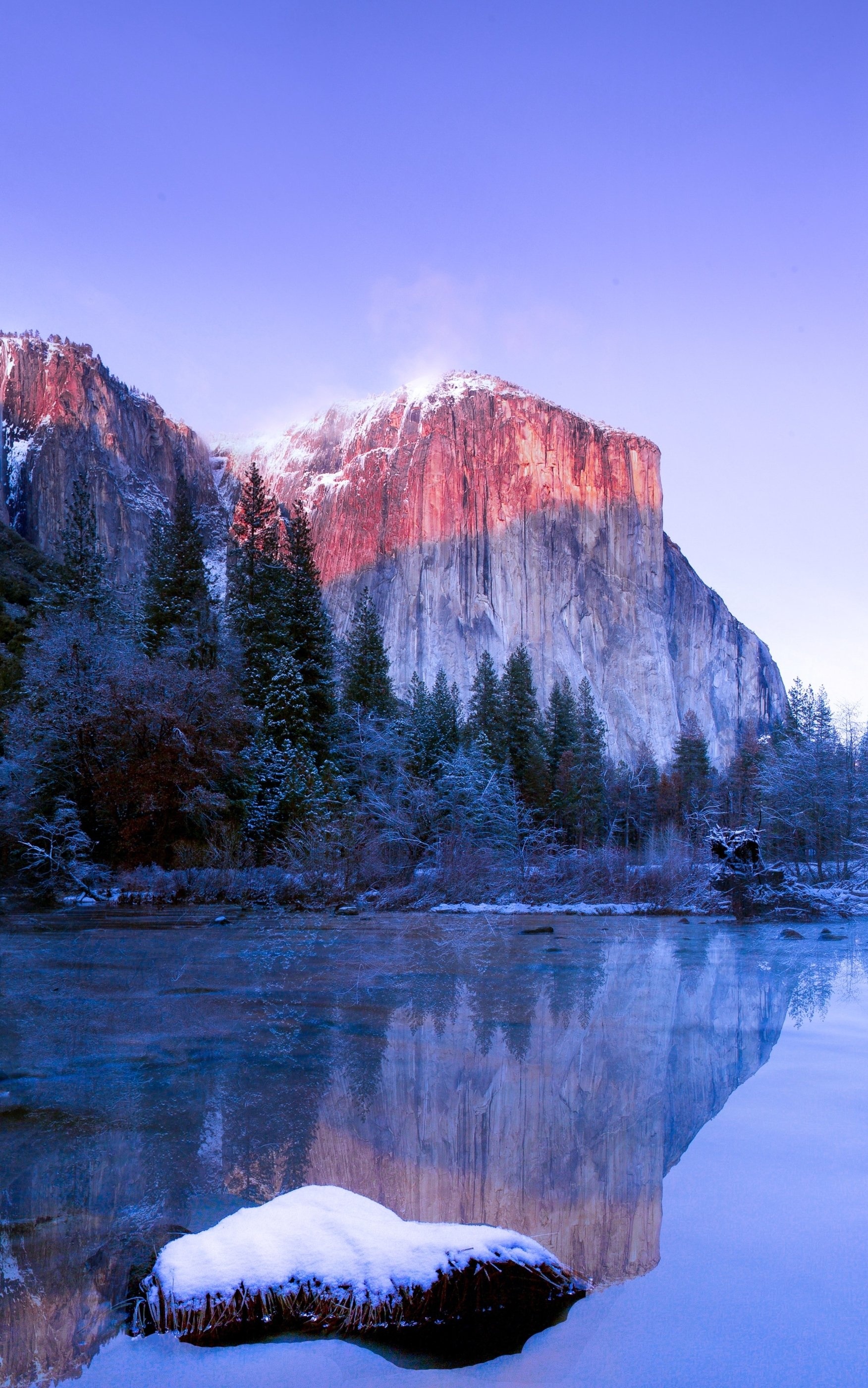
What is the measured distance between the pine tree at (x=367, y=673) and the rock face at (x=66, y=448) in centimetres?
3747

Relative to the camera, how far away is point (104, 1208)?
3547mm

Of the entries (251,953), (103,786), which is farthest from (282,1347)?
(103,786)

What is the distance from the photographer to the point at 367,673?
3400cm

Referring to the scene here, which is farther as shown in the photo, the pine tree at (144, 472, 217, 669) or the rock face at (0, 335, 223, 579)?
the rock face at (0, 335, 223, 579)

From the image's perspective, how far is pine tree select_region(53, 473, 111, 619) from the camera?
27969 mm

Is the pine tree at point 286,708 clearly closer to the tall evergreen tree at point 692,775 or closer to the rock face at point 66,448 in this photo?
the tall evergreen tree at point 692,775

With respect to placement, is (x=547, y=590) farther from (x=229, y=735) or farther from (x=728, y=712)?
(x=229, y=735)

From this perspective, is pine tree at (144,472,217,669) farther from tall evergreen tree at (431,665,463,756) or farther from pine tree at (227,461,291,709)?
tall evergreen tree at (431,665,463,756)

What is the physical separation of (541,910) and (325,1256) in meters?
15.7

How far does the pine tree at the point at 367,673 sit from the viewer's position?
32969 mm

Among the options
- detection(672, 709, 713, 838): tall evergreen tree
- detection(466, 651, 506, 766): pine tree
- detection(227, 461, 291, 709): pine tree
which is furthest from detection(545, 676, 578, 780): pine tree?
detection(227, 461, 291, 709): pine tree

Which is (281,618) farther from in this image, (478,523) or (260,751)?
(478,523)

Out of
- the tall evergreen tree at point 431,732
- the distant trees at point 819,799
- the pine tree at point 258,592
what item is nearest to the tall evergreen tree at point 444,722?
the tall evergreen tree at point 431,732

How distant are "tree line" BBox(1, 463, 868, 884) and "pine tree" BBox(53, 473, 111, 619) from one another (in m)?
0.10
